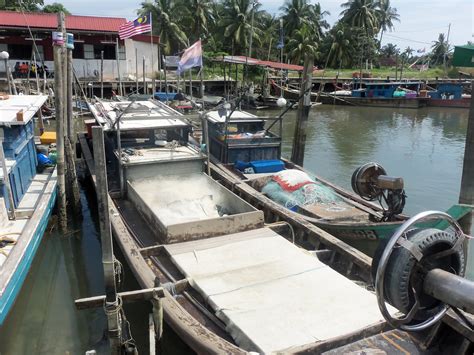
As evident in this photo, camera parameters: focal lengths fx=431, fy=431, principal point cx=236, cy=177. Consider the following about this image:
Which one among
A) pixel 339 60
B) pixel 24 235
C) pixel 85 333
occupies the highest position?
pixel 339 60

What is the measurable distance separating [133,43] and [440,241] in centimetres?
3650

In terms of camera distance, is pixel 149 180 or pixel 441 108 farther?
pixel 441 108

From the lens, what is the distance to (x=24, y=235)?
764 centimetres

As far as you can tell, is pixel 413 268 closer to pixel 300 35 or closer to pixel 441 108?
pixel 441 108

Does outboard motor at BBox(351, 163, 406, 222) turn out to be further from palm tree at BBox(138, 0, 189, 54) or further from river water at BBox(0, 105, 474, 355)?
palm tree at BBox(138, 0, 189, 54)

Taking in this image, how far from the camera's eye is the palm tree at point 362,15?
5466 centimetres

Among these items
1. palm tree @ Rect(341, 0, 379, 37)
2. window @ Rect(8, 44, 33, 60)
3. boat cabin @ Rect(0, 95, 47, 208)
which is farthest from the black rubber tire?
palm tree @ Rect(341, 0, 379, 37)

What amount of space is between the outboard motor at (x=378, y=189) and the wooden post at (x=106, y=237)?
5103 mm

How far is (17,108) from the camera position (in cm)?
994

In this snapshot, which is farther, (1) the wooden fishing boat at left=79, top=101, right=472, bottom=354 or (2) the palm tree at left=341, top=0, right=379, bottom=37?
(2) the palm tree at left=341, top=0, right=379, bottom=37

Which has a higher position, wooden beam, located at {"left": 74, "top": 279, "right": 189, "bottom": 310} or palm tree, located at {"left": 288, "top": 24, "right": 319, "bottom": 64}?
palm tree, located at {"left": 288, "top": 24, "right": 319, "bottom": 64}

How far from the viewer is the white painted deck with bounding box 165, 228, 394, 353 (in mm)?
4840

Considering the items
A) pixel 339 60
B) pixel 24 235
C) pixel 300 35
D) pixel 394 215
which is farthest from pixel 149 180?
pixel 339 60

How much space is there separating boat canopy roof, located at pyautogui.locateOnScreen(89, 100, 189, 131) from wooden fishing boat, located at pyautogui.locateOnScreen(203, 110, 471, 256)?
154 centimetres
